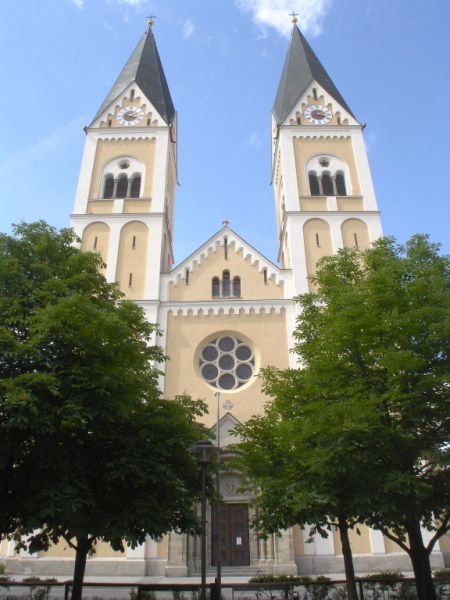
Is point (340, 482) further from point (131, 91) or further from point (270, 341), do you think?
point (131, 91)

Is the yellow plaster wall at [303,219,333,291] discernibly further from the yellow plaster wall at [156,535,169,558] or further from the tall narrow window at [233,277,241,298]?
the yellow plaster wall at [156,535,169,558]

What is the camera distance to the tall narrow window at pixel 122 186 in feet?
96.7

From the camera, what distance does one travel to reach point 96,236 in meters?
27.4

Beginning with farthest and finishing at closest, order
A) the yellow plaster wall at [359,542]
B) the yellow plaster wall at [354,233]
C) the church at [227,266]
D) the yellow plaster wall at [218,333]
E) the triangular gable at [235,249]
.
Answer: the yellow plaster wall at [354,233]
the triangular gable at [235,249]
the yellow plaster wall at [218,333]
the yellow plaster wall at [359,542]
the church at [227,266]

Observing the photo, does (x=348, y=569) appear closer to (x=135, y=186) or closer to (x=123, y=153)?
(x=135, y=186)

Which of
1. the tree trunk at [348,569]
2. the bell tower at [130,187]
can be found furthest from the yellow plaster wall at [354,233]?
the tree trunk at [348,569]

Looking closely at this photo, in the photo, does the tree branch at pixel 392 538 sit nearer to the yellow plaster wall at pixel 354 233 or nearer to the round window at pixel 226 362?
the round window at pixel 226 362

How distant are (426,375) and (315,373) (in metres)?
2.57

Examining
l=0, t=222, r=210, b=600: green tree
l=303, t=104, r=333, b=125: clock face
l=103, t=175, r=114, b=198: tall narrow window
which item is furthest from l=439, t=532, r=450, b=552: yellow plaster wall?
l=303, t=104, r=333, b=125: clock face

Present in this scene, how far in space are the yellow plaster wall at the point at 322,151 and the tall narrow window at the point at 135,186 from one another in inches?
358

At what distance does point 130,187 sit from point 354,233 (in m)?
12.7

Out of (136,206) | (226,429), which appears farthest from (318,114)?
(226,429)

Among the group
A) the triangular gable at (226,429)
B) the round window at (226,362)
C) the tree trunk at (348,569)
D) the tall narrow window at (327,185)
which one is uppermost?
the tall narrow window at (327,185)

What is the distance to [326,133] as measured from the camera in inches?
1243
